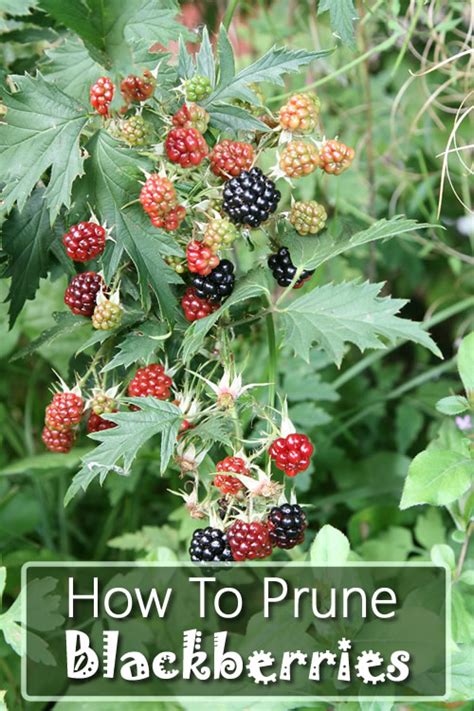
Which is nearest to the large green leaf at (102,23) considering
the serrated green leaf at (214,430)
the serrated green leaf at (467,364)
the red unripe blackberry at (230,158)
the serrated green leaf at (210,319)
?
the red unripe blackberry at (230,158)

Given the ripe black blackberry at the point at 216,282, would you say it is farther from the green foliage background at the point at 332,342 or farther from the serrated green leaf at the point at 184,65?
the serrated green leaf at the point at 184,65

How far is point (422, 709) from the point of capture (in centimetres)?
85

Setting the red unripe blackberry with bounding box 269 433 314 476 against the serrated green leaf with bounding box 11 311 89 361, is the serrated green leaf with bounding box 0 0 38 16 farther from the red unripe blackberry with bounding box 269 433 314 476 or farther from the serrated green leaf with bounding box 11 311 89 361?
the red unripe blackberry with bounding box 269 433 314 476

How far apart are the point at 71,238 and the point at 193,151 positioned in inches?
5.8

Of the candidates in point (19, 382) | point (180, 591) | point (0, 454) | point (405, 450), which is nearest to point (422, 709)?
point (180, 591)

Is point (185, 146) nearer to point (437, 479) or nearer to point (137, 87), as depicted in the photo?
point (137, 87)

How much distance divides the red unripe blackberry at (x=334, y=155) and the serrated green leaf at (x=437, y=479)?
30cm

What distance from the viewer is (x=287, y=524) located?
757mm

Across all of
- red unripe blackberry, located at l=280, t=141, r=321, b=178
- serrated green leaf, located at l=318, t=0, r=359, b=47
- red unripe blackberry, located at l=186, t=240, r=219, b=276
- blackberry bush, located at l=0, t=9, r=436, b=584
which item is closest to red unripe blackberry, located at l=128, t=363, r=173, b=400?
blackberry bush, located at l=0, t=9, r=436, b=584

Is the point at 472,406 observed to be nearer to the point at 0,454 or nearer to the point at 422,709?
the point at 422,709

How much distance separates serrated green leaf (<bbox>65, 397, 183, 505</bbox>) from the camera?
0.75 metres

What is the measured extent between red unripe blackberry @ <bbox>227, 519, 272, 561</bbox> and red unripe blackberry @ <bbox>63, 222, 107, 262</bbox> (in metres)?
0.29

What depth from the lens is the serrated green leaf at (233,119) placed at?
0.77 meters

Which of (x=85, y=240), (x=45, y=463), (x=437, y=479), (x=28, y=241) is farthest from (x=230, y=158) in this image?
(x=45, y=463)
